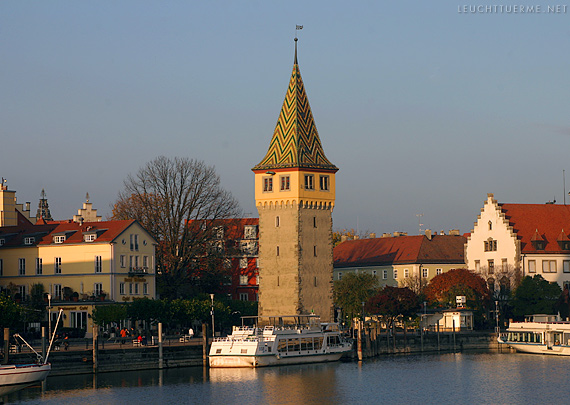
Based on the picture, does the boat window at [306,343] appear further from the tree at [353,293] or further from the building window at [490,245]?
the building window at [490,245]

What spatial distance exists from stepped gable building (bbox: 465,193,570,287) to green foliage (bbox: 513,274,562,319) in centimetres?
568

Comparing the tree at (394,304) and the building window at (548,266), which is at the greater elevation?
the building window at (548,266)

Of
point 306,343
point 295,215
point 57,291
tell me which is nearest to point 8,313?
point 57,291

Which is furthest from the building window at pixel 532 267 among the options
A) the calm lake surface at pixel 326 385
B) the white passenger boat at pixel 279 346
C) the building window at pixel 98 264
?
the building window at pixel 98 264

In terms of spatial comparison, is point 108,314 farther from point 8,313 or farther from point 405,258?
point 405,258

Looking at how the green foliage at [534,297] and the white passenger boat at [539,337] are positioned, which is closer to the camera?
the white passenger boat at [539,337]

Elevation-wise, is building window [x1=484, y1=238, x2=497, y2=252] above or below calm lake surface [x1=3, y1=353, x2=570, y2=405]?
above

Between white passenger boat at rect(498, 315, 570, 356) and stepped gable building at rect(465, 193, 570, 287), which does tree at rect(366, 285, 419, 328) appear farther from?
stepped gable building at rect(465, 193, 570, 287)

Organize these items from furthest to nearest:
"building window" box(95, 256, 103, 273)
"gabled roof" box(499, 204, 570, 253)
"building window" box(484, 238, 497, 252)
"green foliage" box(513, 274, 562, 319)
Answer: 1. "building window" box(484, 238, 497, 252)
2. "gabled roof" box(499, 204, 570, 253)
3. "green foliage" box(513, 274, 562, 319)
4. "building window" box(95, 256, 103, 273)

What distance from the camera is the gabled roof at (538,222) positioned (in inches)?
5079

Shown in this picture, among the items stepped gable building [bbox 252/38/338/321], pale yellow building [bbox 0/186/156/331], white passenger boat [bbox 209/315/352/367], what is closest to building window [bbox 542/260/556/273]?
stepped gable building [bbox 252/38/338/321]

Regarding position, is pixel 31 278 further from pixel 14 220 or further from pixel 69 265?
pixel 14 220

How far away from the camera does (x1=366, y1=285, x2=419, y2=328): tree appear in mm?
111312

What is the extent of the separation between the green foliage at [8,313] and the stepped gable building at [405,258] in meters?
62.5
